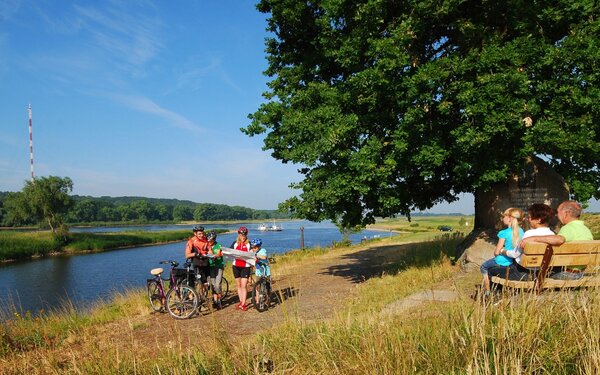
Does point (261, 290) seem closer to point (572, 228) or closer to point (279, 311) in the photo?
point (279, 311)

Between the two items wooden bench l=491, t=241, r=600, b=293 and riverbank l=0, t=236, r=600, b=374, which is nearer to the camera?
riverbank l=0, t=236, r=600, b=374

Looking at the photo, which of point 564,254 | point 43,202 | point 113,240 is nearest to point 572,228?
point 564,254

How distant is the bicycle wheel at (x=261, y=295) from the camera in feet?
32.8

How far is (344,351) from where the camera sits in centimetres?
388

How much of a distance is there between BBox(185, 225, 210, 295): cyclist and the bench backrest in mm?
7242

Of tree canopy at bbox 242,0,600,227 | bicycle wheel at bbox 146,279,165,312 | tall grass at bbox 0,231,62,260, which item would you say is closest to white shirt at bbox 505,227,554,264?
tree canopy at bbox 242,0,600,227

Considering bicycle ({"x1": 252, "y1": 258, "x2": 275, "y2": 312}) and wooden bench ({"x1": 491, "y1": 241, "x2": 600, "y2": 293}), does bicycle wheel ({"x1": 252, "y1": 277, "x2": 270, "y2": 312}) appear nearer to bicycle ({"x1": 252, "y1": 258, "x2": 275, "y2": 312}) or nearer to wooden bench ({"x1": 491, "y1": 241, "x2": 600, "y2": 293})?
bicycle ({"x1": 252, "y1": 258, "x2": 275, "y2": 312})

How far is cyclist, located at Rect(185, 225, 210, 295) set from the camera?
1022cm

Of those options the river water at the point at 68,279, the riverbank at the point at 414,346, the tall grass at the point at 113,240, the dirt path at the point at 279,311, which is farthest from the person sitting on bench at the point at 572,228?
the tall grass at the point at 113,240

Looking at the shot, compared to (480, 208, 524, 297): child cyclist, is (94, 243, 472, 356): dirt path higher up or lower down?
lower down

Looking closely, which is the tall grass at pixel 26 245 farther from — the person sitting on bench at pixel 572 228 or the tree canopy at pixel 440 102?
the person sitting on bench at pixel 572 228

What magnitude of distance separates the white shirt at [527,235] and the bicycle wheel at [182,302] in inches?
273

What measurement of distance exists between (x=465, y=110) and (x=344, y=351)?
734 centimetres

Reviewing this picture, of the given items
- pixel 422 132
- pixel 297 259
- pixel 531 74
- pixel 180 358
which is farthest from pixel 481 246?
pixel 297 259
